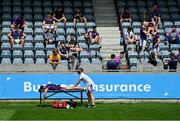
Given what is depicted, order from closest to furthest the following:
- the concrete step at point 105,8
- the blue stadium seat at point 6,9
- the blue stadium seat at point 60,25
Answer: the blue stadium seat at point 60,25, the blue stadium seat at point 6,9, the concrete step at point 105,8

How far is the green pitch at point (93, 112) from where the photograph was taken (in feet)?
63.8

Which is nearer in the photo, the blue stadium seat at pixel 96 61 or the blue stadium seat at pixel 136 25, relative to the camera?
the blue stadium seat at pixel 96 61

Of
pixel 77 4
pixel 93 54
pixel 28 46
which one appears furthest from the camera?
pixel 77 4

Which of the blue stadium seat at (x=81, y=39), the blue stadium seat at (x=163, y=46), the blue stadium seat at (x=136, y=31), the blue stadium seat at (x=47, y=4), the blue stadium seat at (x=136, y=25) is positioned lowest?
the blue stadium seat at (x=163, y=46)

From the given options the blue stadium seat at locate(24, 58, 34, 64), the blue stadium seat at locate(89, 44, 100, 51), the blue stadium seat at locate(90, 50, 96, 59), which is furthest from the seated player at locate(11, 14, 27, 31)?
the blue stadium seat at locate(90, 50, 96, 59)

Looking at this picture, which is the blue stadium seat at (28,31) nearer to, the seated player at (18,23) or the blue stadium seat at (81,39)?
the seated player at (18,23)

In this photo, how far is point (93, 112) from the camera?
2111cm

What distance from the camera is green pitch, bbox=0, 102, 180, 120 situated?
1944 cm

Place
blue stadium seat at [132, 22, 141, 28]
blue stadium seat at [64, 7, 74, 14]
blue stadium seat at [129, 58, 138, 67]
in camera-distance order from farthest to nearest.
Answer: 1. blue stadium seat at [64, 7, 74, 14]
2. blue stadium seat at [132, 22, 141, 28]
3. blue stadium seat at [129, 58, 138, 67]

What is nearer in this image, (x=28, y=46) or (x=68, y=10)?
(x=28, y=46)

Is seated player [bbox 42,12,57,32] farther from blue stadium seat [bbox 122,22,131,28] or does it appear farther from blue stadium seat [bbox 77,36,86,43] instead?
blue stadium seat [bbox 122,22,131,28]

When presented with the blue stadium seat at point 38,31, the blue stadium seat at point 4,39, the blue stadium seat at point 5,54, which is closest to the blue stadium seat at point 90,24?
the blue stadium seat at point 38,31

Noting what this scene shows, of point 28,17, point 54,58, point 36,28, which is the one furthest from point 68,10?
point 54,58

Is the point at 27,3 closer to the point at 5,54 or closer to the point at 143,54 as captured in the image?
the point at 5,54
